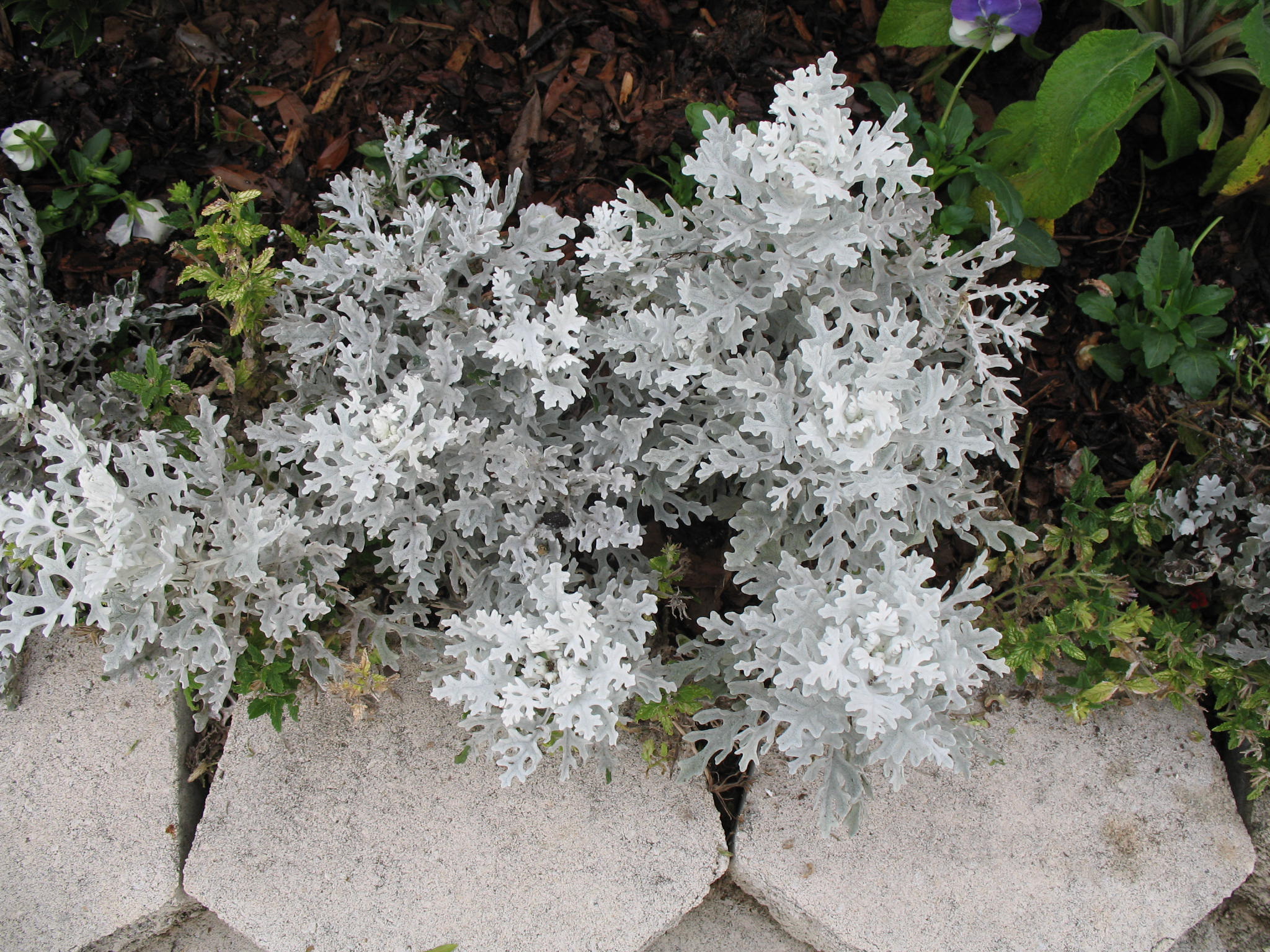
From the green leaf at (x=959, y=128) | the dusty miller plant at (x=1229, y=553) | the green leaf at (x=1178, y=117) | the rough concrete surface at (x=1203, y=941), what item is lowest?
the rough concrete surface at (x=1203, y=941)

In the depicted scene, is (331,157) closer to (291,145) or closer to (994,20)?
(291,145)

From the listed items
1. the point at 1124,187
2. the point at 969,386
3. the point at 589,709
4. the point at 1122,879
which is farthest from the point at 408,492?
the point at 1124,187

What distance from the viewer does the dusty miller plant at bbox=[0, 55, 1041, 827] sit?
1757 millimetres

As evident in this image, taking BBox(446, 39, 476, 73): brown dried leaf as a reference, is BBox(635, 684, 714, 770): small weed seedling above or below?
below

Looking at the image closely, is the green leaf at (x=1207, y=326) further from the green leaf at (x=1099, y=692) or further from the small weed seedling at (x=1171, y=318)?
the green leaf at (x=1099, y=692)

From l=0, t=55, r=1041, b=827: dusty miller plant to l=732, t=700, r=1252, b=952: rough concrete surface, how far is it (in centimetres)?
38

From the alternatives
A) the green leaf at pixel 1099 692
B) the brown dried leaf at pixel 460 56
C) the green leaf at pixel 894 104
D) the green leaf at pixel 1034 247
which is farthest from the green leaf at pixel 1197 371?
the brown dried leaf at pixel 460 56

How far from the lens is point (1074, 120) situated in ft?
7.39

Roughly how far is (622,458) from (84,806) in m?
1.76

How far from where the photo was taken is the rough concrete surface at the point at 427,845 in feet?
7.61

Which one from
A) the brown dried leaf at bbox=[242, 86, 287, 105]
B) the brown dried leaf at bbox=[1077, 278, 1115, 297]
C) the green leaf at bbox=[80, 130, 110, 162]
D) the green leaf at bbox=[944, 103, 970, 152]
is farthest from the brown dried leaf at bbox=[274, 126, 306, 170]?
the brown dried leaf at bbox=[1077, 278, 1115, 297]

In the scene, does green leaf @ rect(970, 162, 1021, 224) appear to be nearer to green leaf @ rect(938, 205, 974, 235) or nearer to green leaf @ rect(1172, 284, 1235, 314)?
green leaf @ rect(938, 205, 974, 235)

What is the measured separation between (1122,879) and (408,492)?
2085 millimetres

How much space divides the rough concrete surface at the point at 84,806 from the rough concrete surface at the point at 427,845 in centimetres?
15
